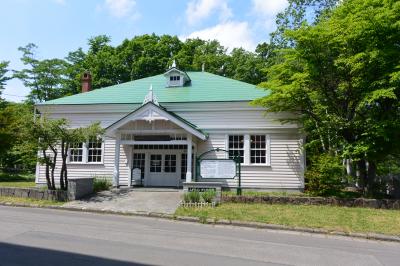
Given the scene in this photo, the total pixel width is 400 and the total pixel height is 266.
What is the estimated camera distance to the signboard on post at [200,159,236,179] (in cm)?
1638

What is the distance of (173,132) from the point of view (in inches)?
739

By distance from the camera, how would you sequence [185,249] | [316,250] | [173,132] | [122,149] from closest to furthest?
1. [185,249]
2. [316,250]
3. [173,132]
4. [122,149]

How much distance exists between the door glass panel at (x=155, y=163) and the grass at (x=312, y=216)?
7.44 metres

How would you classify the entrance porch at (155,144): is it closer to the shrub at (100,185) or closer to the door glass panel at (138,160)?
the door glass panel at (138,160)

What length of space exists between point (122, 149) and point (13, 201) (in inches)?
276

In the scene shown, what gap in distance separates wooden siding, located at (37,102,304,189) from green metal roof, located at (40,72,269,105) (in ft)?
1.59

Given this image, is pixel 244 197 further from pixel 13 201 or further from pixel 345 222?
pixel 13 201

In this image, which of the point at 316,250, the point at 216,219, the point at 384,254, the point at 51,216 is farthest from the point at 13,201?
the point at 384,254

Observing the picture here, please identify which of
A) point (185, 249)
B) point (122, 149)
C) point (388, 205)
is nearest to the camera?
point (185, 249)

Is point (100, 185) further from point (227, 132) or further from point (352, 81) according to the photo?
point (352, 81)

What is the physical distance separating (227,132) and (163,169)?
4.52 m

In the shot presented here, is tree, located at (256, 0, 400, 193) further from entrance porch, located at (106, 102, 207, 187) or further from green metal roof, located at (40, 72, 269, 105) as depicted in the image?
entrance porch, located at (106, 102, 207, 187)

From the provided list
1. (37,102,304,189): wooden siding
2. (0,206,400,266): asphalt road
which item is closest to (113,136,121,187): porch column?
(37,102,304,189): wooden siding

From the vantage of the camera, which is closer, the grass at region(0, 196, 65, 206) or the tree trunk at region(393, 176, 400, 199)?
the grass at region(0, 196, 65, 206)
